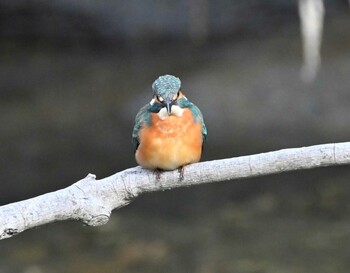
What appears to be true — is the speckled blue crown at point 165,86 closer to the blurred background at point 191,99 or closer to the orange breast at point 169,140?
the orange breast at point 169,140

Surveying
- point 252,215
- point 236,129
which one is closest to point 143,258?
point 252,215

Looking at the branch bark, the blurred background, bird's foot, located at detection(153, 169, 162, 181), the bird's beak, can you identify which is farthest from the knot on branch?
the blurred background

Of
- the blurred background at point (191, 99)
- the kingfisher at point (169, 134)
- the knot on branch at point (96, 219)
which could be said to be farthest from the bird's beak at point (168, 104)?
the blurred background at point (191, 99)

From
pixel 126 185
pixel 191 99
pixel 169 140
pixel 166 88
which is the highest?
pixel 191 99

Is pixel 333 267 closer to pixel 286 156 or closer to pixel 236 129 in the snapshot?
pixel 236 129

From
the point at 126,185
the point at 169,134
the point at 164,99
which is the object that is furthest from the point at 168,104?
the point at 126,185

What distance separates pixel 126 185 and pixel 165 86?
0.44 meters

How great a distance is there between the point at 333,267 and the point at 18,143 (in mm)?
4359

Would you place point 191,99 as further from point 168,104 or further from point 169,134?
point 168,104

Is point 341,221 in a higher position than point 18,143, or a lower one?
lower

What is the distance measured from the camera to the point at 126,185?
10.7ft

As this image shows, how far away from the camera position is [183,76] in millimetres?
10164

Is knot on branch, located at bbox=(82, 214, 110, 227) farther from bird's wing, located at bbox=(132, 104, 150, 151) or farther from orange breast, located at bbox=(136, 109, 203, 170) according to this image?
bird's wing, located at bbox=(132, 104, 150, 151)

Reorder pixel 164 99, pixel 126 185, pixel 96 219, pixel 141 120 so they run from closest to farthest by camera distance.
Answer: pixel 96 219 < pixel 126 185 < pixel 164 99 < pixel 141 120
